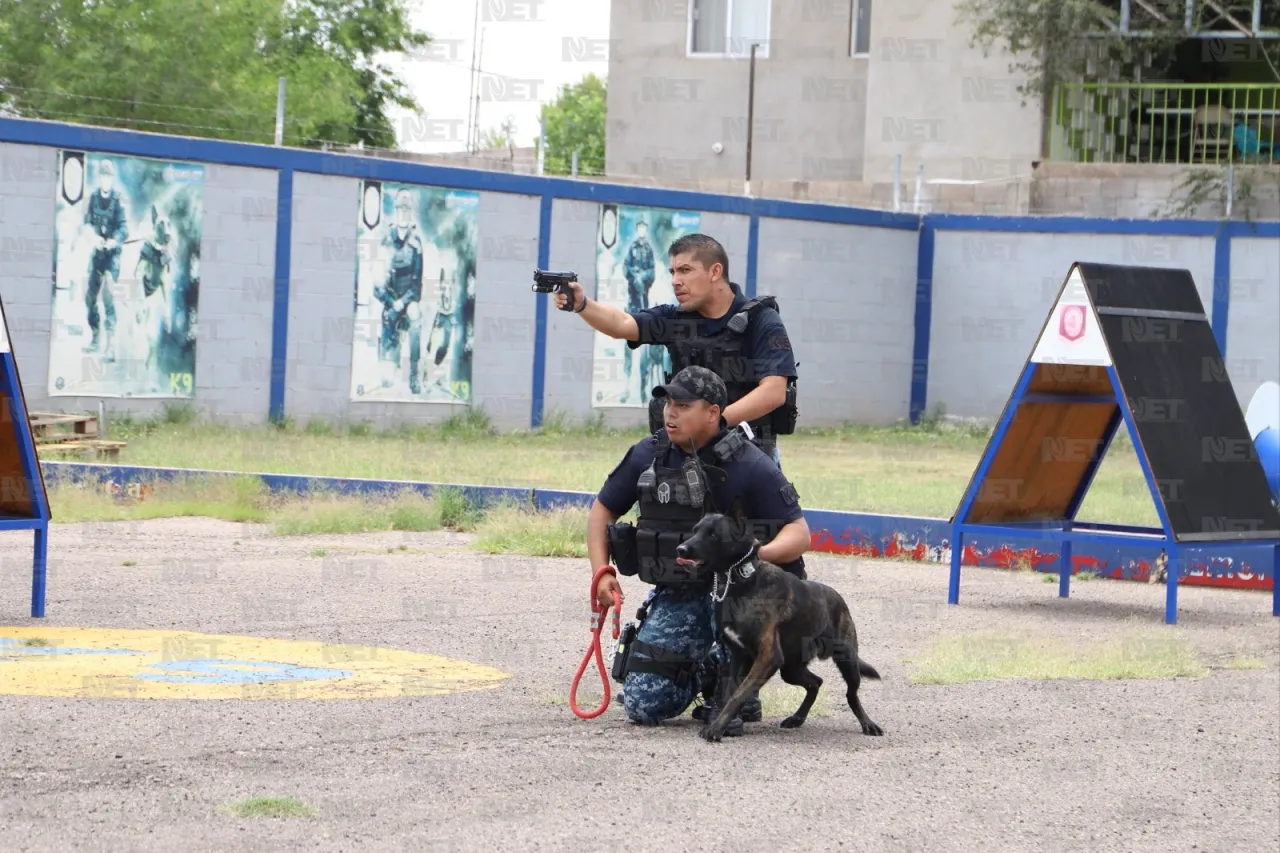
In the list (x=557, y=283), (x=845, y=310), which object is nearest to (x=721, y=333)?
(x=557, y=283)

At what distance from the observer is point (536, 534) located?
42.3ft

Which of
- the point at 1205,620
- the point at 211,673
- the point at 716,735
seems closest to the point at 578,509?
the point at 1205,620

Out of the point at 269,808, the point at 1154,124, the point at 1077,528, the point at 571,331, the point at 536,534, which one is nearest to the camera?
the point at 269,808

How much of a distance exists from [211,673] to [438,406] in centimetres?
1500

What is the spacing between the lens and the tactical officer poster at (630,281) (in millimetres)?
24188

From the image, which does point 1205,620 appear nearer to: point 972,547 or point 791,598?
point 972,547

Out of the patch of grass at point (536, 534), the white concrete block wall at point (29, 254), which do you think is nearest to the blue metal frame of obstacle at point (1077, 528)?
the patch of grass at point (536, 534)

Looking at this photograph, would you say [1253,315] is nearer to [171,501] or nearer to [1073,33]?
[1073,33]

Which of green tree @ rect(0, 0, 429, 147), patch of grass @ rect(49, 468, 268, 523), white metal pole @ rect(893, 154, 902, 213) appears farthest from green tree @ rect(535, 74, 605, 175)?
patch of grass @ rect(49, 468, 268, 523)

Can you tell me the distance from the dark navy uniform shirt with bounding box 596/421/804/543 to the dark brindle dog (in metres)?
0.07

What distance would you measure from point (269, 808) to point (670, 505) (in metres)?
2.11

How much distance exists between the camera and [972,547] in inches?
526

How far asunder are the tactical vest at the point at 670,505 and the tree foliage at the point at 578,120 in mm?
76815

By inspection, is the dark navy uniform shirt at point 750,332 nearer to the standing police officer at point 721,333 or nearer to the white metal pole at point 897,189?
the standing police officer at point 721,333
